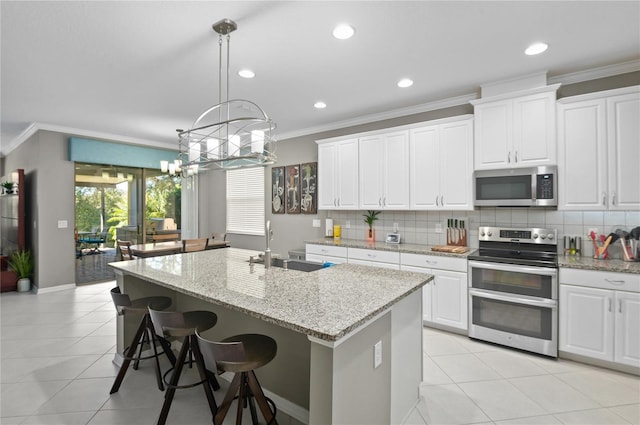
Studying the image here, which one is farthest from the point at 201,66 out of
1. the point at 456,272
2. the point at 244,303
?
the point at 456,272

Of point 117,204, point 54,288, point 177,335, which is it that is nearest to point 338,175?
point 177,335

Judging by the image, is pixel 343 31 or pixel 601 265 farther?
pixel 601 265

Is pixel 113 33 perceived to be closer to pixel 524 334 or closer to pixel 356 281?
pixel 356 281

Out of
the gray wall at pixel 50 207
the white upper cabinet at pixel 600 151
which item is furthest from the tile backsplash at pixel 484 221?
the gray wall at pixel 50 207

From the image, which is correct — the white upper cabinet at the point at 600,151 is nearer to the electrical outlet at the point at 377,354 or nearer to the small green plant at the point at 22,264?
the electrical outlet at the point at 377,354

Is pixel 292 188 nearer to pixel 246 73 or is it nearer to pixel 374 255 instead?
pixel 374 255

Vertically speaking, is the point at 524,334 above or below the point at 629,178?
below

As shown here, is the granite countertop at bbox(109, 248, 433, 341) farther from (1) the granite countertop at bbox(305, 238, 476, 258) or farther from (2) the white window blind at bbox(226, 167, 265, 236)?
(2) the white window blind at bbox(226, 167, 265, 236)

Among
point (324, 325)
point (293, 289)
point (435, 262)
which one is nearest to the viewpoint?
point (324, 325)

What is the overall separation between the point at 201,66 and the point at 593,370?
444 centimetres

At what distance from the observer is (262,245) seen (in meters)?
6.00

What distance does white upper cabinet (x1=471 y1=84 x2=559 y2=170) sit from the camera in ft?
9.96

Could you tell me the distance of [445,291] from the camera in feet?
11.2

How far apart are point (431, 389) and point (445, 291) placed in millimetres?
1221
